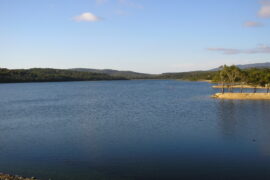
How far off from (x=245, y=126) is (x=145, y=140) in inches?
643

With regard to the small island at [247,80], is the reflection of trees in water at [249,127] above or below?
below

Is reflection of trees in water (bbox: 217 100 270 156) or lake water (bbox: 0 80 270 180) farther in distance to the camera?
reflection of trees in water (bbox: 217 100 270 156)

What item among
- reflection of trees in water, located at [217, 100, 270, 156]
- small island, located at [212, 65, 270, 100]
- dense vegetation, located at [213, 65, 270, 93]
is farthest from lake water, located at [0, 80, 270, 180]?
dense vegetation, located at [213, 65, 270, 93]

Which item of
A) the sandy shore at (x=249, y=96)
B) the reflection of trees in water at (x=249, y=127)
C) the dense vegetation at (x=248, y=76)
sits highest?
the dense vegetation at (x=248, y=76)

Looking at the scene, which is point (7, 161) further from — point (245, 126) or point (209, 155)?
point (245, 126)

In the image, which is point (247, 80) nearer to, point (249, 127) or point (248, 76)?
point (248, 76)

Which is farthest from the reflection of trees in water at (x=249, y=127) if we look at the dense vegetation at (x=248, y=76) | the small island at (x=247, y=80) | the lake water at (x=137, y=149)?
the dense vegetation at (x=248, y=76)

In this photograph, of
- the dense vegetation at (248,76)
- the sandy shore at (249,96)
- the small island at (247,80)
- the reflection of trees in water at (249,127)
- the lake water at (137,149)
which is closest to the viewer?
the lake water at (137,149)

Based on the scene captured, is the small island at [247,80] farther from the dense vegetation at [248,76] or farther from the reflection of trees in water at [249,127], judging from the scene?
the reflection of trees in water at [249,127]

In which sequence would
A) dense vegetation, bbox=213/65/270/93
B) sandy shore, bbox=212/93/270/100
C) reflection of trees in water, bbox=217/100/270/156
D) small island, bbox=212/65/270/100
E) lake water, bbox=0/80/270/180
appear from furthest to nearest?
dense vegetation, bbox=213/65/270/93 < small island, bbox=212/65/270/100 < sandy shore, bbox=212/93/270/100 < reflection of trees in water, bbox=217/100/270/156 < lake water, bbox=0/80/270/180

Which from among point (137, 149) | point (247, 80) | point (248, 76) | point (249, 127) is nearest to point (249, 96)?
point (247, 80)

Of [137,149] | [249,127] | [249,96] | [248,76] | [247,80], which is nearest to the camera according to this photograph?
[137,149]

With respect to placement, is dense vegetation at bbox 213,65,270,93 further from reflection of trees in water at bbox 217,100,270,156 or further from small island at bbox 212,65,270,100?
reflection of trees in water at bbox 217,100,270,156

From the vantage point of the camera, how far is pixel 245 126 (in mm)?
41688
